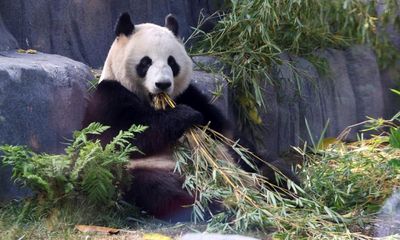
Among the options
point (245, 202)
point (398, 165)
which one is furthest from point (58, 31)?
point (398, 165)

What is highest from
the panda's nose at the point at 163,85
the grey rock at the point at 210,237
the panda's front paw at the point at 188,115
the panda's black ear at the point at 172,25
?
the panda's black ear at the point at 172,25

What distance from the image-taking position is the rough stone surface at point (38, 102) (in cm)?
530

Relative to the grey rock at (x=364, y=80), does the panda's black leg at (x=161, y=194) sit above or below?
above

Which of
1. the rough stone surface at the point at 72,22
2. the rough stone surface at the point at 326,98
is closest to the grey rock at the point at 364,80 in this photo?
the rough stone surface at the point at 326,98

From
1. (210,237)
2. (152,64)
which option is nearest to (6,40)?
(152,64)

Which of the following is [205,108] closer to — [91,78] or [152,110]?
[152,110]

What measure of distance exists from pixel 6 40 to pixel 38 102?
1225 millimetres

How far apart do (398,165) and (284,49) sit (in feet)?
A: 11.0

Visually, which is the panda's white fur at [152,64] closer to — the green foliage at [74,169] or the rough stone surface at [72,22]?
the green foliage at [74,169]

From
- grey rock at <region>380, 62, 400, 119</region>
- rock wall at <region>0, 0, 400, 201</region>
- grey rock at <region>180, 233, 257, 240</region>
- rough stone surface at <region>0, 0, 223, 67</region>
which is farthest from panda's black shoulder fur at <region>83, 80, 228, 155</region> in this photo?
grey rock at <region>380, 62, 400, 119</region>

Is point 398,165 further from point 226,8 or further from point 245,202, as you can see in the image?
point 226,8

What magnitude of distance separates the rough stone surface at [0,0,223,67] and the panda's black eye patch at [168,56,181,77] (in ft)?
6.97

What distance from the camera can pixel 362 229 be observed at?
190 inches

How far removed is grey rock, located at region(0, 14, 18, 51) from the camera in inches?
253
